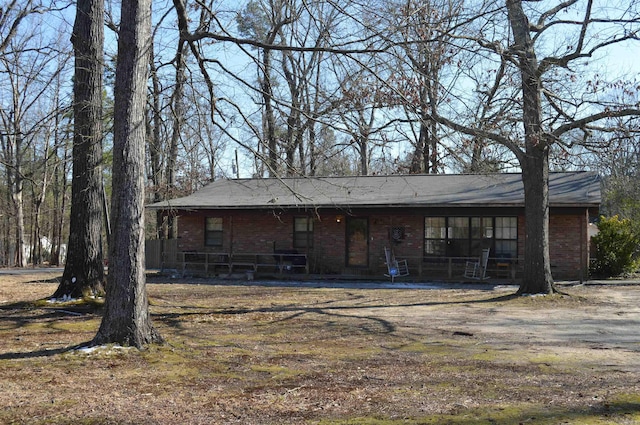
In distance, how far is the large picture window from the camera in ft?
66.6

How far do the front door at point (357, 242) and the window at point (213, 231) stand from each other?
5492mm

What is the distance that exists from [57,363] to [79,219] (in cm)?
634

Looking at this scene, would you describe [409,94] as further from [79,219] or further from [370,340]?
[79,219]

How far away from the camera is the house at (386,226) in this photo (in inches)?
770

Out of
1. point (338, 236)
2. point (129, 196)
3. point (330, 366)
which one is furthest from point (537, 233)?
point (129, 196)

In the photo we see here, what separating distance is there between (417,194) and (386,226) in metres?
1.71

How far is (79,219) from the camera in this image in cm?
1280

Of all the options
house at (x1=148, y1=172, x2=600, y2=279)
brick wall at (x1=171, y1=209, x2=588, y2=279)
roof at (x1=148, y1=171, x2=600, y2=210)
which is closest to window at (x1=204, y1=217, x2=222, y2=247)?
house at (x1=148, y1=172, x2=600, y2=279)

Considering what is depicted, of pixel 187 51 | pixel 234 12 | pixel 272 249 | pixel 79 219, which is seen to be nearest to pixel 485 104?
pixel 234 12

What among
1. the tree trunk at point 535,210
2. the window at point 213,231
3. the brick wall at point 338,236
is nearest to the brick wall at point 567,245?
the brick wall at point 338,236

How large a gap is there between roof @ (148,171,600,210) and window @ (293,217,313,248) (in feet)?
3.35

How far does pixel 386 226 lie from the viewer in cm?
2144

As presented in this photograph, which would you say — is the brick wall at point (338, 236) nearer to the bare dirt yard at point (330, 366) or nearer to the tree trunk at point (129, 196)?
the bare dirt yard at point (330, 366)

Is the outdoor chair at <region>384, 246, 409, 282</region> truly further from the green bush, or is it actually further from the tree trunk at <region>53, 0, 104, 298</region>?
the tree trunk at <region>53, 0, 104, 298</region>
